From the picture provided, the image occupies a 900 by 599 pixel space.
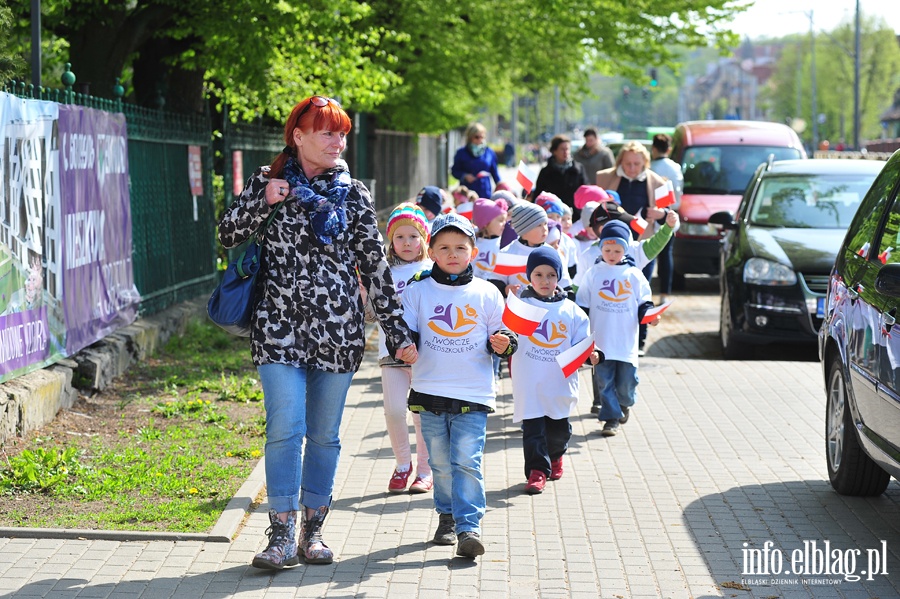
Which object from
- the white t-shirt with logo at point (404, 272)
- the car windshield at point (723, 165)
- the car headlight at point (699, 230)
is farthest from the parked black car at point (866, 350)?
the car windshield at point (723, 165)

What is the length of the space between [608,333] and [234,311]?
142 inches

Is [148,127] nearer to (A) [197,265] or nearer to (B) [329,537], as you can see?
(A) [197,265]

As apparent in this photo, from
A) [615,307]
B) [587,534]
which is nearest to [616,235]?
[615,307]

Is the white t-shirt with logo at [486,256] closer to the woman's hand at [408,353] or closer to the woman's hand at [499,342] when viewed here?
the woman's hand at [499,342]

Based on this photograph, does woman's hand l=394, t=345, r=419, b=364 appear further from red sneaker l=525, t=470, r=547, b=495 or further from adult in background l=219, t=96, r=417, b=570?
red sneaker l=525, t=470, r=547, b=495

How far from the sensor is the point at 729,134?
19.6 metres

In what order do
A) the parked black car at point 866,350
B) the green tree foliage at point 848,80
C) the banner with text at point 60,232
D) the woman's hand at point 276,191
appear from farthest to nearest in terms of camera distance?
the green tree foliage at point 848,80, the banner with text at point 60,232, the parked black car at point 866,350, the woman's hand at point 276,191

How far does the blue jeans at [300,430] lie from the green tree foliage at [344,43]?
6494 millimetres

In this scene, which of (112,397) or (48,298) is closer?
(48,298)

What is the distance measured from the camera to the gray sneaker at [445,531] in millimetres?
5961

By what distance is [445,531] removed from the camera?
5.99 meters

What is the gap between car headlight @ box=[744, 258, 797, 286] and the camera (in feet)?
38.4

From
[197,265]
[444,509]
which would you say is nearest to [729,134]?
[197,265]

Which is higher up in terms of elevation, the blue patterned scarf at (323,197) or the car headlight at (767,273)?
the blue patterned scarf at (323,197)
